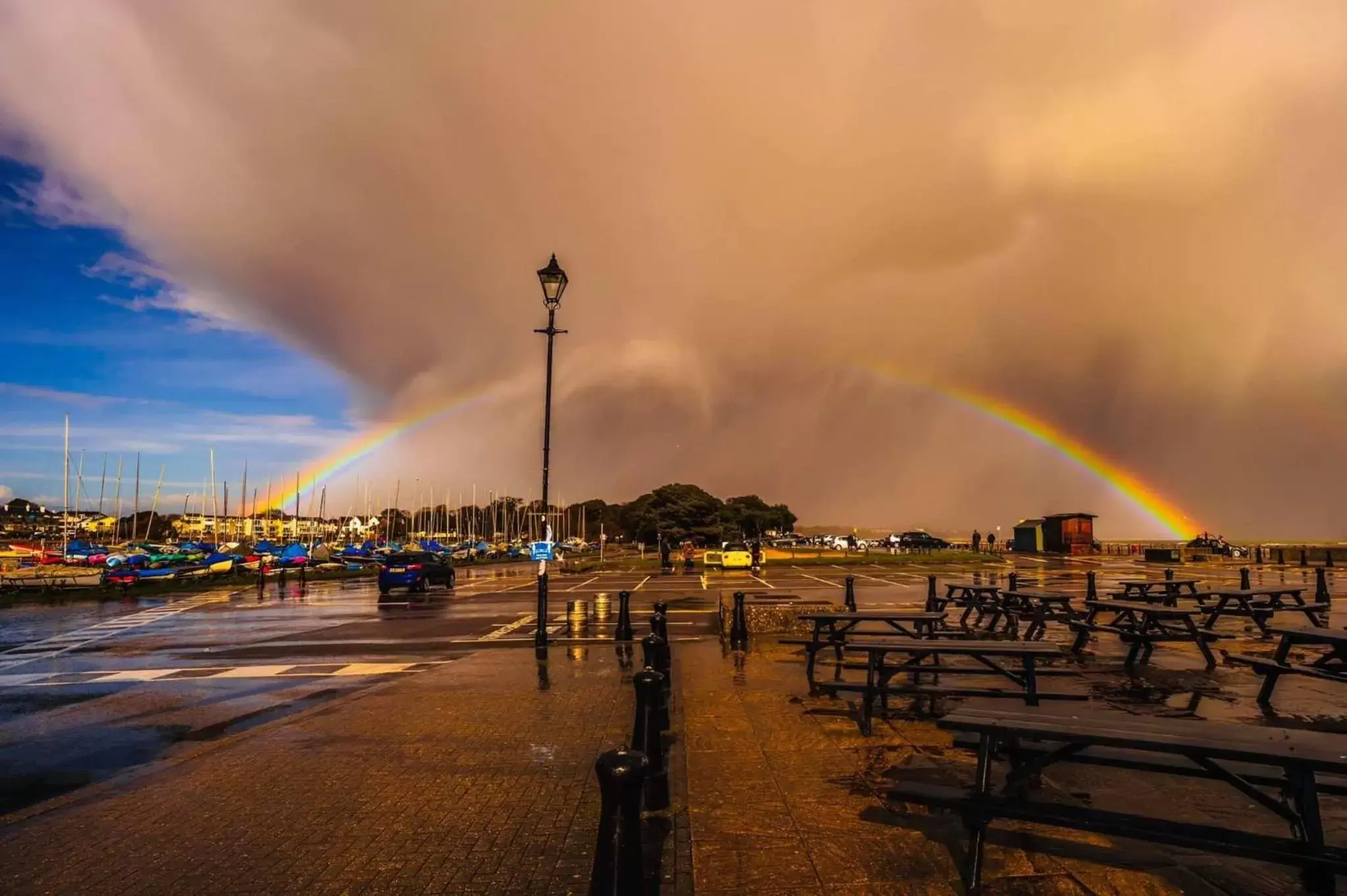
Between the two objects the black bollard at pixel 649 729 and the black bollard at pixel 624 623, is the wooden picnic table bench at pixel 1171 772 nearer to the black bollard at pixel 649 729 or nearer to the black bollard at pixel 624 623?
the black bollard at pixel 649 729

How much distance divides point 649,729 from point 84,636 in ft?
64.8

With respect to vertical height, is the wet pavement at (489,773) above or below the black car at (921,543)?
above

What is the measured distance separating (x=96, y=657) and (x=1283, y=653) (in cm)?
1942

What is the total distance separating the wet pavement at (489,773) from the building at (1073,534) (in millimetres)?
54876

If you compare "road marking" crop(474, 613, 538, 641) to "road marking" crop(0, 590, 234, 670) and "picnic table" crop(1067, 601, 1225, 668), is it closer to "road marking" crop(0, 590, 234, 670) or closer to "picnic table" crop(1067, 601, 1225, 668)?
"road marking" crop(0, 590, 234, 670)

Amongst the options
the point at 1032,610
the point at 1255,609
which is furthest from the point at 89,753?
the point at 1255,609

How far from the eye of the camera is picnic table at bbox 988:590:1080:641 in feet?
40.8

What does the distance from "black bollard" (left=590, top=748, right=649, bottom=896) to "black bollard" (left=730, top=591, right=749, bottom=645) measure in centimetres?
1035

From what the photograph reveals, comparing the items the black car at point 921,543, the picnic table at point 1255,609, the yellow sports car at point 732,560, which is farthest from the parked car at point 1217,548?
→ the picnic table at point 1255,609

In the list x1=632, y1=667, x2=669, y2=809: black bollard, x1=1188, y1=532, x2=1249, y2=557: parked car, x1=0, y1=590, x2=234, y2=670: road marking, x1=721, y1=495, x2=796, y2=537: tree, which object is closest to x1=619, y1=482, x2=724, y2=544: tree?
x1=721, y1=495, x2=796, y2=537: tree

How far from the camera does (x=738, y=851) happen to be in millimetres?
4688

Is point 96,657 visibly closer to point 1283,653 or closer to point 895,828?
Result: point 895,828

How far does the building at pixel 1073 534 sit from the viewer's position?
212 feet

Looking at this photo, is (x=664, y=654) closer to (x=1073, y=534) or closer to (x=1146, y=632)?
(x=1146, y=632)
